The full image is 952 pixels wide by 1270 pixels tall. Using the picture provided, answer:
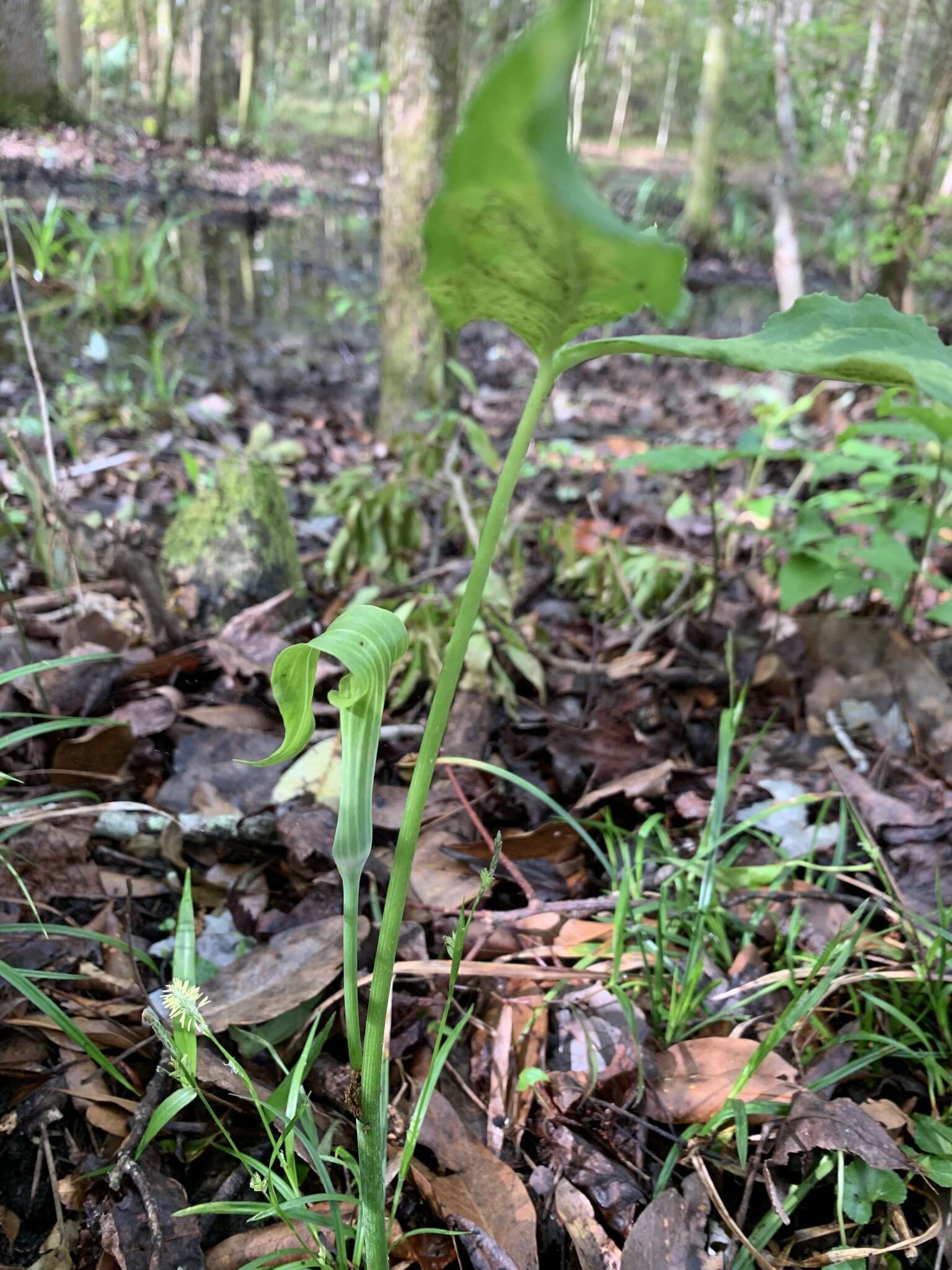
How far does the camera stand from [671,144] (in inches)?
972

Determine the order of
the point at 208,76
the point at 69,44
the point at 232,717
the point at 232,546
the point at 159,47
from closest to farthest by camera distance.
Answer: the point at 232,717, the point at 232,546, the point at 69,44, the point at 208,76, the point at 159,47

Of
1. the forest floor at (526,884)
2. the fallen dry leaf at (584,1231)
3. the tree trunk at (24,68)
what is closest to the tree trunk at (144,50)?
the tree trunk at (24,68)

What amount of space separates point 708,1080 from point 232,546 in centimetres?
143

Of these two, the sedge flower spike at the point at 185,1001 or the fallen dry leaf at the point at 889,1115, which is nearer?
the sedge flower spike at the point at 185,1001

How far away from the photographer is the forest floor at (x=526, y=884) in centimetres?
81

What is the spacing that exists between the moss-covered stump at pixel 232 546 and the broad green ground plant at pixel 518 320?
1.31 metres

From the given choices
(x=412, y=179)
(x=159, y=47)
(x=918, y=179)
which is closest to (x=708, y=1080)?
(x=412, y=179)

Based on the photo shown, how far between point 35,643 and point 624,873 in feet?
3.89

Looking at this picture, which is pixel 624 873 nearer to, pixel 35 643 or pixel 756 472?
pixel 35 643

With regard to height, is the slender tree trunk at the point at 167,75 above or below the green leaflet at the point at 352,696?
above

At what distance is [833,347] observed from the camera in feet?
1.67

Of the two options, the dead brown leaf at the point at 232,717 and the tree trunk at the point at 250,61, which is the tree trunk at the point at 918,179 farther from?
the tree trunk at the point at 250,61

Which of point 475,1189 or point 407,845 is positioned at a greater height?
point 407,845

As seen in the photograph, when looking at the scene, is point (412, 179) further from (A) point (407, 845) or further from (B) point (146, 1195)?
(B) point (146, 1195)
